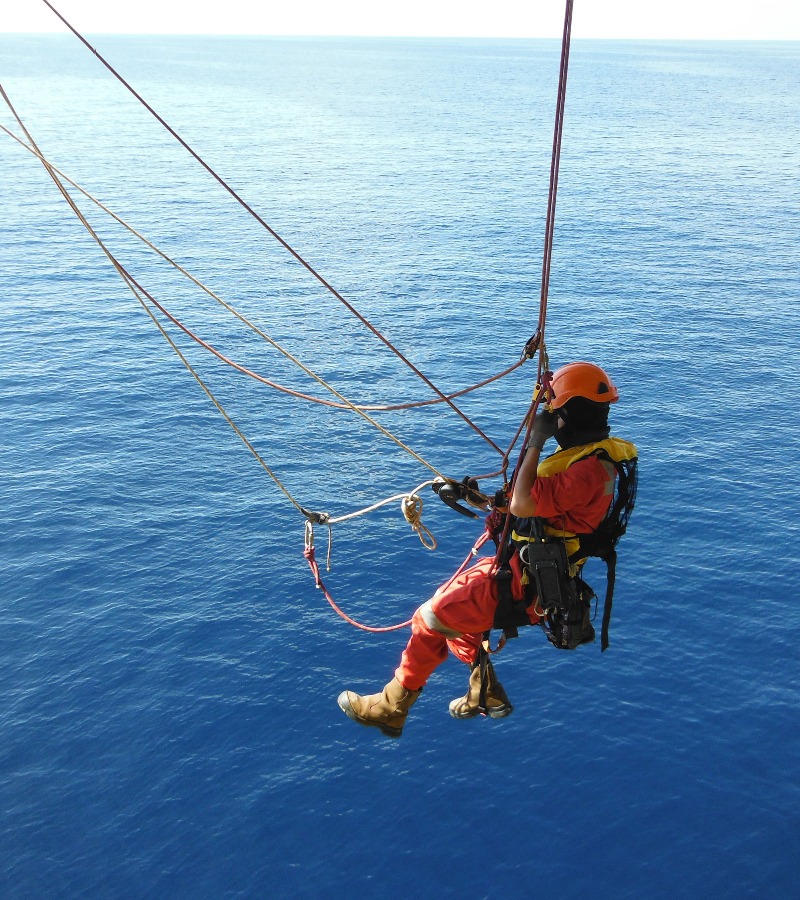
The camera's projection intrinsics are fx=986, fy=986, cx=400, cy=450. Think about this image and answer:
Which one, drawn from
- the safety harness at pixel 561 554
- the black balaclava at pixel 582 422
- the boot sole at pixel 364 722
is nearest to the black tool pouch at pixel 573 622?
the safety harness at pixel 561 554

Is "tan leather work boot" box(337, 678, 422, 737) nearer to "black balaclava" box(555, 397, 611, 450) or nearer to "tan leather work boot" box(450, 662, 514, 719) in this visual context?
"tan leather work boot" box(450, 662, 514, 719)

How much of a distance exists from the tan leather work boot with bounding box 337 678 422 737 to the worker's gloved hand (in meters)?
3.53

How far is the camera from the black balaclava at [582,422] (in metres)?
9.40

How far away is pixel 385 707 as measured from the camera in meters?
11.1

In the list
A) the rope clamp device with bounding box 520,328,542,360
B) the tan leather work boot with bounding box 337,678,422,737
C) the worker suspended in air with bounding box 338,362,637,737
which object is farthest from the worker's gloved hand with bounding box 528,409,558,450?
the tan leather work boot with bounding box 337,678,422,737

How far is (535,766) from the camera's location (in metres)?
30.2

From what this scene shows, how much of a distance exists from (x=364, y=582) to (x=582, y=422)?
28.2 m

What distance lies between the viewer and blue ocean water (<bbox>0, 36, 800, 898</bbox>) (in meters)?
28.4

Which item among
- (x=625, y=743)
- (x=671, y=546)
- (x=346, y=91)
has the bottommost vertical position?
(x=625, y=743)

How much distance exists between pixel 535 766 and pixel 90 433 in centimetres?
2683

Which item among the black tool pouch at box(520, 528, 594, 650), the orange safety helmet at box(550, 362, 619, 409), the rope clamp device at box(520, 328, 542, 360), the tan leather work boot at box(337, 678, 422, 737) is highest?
the rope clamp device at box(520, 328, 542, 360)

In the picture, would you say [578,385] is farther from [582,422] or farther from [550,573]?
[550,573]

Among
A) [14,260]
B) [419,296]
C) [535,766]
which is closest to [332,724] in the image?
[535,766]

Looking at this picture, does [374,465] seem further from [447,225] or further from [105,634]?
[447,225]
